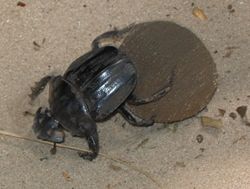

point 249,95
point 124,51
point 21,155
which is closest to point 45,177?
point 21,155

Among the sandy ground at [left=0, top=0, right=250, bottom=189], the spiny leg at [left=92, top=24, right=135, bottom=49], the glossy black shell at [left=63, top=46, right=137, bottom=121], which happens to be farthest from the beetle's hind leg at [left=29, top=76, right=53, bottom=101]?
the spiny leg at [left=92, top=24, right=135, bottom=49]

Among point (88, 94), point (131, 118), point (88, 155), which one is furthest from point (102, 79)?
point (88, 155)

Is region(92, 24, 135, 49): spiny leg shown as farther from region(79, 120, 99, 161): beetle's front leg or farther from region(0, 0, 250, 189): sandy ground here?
region(79, 120, 99, 161): beetle's front leg

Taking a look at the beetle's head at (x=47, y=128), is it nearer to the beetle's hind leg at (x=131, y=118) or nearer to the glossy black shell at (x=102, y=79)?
the glossy black shell at (x=102, y=79)

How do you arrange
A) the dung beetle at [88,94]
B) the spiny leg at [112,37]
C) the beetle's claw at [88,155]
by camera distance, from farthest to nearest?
the spiny leg at [112,37], the beetle's claw at [88,155], the dung beetle at [88,94]

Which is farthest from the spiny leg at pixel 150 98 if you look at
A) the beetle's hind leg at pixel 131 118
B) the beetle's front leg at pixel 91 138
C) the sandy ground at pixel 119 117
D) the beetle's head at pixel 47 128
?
the beetle's head at pixel 47 128
